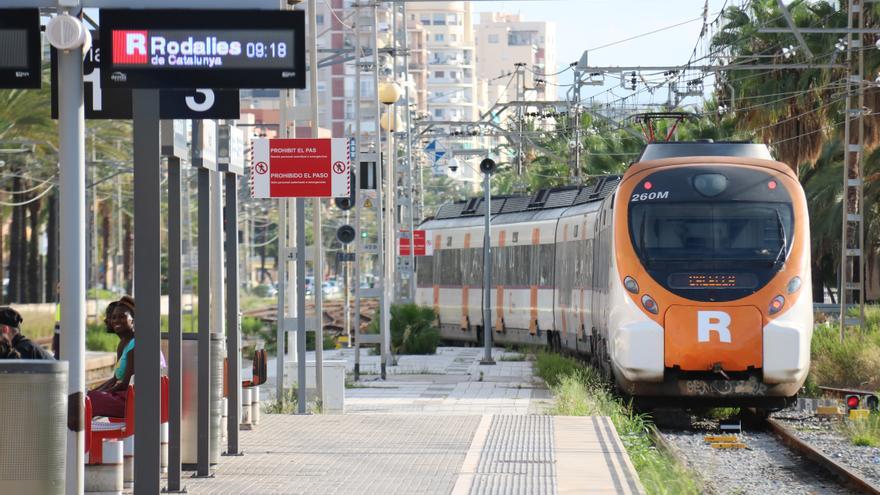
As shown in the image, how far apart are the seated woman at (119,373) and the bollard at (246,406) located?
3.63 metres

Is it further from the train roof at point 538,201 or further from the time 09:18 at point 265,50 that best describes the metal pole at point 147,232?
the train roof at point 538,201

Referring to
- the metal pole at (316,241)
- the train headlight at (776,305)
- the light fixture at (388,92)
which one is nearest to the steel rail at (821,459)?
the train headlight at (776,305)

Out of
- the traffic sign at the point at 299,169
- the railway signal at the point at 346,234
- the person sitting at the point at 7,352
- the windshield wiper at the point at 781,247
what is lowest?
the person sitting at the point at 7,352

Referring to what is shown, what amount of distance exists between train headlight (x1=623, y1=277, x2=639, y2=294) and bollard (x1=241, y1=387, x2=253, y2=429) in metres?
5.30

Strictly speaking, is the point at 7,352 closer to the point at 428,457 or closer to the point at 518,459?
the point at 428,457

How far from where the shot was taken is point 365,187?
27938 millimetres

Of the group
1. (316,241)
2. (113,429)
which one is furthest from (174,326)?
(316,241)

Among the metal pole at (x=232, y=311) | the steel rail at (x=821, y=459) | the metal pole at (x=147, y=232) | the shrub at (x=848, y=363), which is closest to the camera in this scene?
the metal pole at (x=147, y=232)

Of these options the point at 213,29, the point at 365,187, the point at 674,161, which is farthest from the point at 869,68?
the point at 213,29

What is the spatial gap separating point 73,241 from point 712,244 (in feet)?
39.3

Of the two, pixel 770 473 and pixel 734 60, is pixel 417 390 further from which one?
pixel 734 60

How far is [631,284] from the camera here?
19891mm

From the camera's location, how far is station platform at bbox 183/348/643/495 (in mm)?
11930

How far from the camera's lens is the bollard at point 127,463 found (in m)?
12.1
